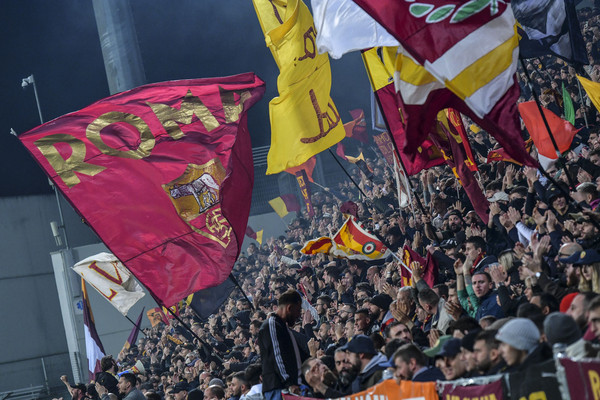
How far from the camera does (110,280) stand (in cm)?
1673

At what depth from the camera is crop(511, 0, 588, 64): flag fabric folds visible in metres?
8.80

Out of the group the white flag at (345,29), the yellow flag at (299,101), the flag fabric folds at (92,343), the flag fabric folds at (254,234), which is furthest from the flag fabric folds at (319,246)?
the flag fabric folds at (254,234)

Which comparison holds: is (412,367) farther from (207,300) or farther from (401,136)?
(207,300)

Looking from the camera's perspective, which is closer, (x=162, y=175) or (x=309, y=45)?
(x=162, y=175)

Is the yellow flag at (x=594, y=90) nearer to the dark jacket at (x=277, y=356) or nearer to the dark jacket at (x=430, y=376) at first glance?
the dark jacket at (x=277, y=356)

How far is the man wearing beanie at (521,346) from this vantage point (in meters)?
4.39

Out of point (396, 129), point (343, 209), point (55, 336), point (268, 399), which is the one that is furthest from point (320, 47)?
point (55, 336)

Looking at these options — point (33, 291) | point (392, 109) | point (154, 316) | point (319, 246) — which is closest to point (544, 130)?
point (392, 109)

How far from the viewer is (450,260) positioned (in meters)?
8.91

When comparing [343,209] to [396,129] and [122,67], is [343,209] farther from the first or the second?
[122,67]

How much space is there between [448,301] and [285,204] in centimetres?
1844

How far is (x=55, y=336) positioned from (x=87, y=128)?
18781mm

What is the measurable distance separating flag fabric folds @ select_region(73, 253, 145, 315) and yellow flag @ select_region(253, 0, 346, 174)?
6508 millimetres

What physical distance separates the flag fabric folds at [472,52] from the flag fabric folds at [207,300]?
23.3 ft
